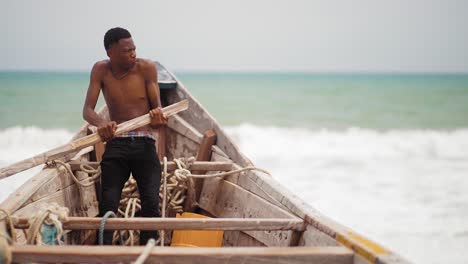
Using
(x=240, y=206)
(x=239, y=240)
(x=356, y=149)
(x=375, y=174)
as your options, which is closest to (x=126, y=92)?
(x=240, y=206)

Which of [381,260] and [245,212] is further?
[245,212]

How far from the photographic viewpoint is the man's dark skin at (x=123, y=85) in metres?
2.83

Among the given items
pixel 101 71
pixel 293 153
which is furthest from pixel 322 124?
pixel 101 71

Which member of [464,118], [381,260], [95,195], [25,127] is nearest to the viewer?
[381,260]

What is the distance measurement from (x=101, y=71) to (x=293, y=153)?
1048 centimetres

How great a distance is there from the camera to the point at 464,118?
1938cm

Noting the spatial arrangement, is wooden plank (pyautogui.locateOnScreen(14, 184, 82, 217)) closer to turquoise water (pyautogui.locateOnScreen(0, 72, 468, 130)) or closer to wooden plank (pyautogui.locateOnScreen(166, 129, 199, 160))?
wooden plank (pyautogui.locateOnScreen(166, 129, 199, 160))

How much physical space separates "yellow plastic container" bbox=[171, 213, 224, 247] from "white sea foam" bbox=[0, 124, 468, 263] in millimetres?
3687

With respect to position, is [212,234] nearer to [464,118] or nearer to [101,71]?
[101,71]

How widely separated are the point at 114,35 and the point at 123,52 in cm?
10

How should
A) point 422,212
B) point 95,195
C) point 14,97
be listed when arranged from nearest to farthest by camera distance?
point 95,195
point 422,212
point 14,97

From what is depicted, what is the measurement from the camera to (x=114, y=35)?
2805 mm

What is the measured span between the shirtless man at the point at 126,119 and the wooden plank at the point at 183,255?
3.69ft

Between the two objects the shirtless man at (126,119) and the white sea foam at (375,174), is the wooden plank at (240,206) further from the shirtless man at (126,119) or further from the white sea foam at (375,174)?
the white sea foam at (375,174)
